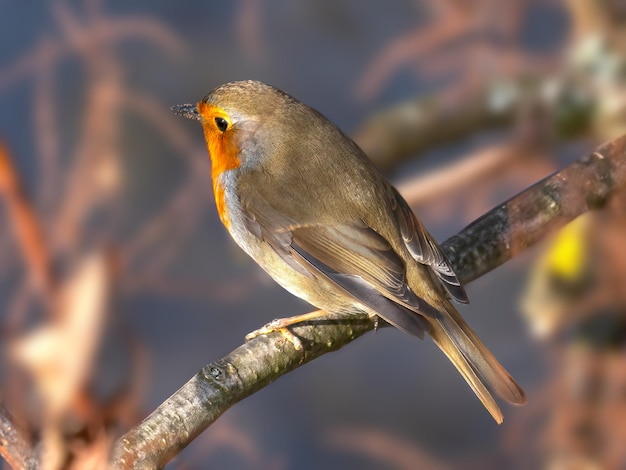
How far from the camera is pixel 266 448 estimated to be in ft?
8.52

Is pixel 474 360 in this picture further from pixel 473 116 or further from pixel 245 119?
pixel 473 116

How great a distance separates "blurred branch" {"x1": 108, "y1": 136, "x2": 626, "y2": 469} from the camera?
119 centimetres

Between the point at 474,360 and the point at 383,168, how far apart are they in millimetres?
1384

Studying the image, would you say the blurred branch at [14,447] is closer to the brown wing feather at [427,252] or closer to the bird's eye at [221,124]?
the brown wing feather at [427,252]

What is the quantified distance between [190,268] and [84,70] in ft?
2.67

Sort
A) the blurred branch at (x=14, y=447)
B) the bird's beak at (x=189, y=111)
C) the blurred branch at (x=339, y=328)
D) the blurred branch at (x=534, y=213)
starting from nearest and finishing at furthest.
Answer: the blurred branch at (x=14, y=447), the blurred branch at (x=339, y=328), the blurred branch at (x=534, y=213), the bird's beak at (x=189, y=111)

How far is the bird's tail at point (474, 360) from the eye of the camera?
1.53 metres

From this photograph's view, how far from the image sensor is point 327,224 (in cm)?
161

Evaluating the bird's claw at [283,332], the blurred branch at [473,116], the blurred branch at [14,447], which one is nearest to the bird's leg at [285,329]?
the bird's claw at [283,332]

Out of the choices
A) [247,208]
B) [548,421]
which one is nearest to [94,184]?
[247,208]

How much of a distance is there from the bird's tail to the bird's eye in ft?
1.99

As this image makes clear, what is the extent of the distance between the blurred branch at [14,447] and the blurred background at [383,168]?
1652 mm

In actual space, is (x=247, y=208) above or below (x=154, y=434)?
above

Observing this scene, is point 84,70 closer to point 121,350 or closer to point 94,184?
point 94,184
